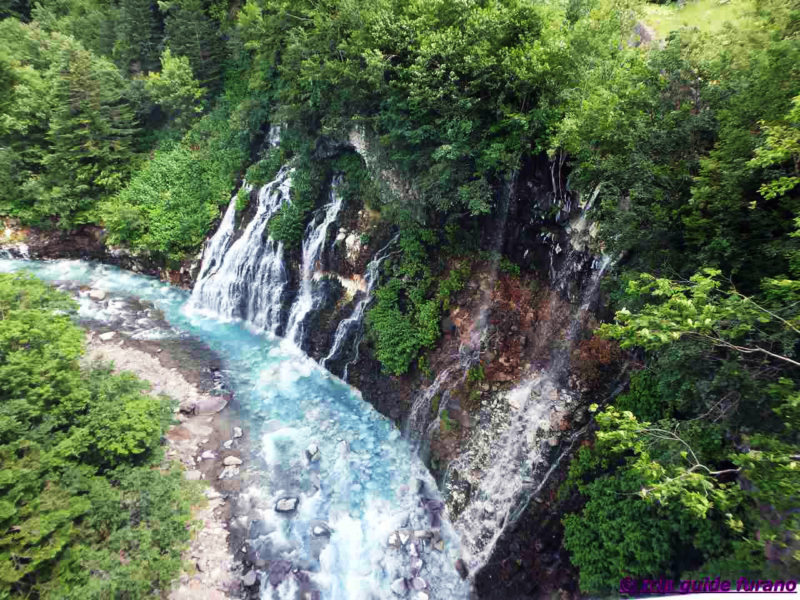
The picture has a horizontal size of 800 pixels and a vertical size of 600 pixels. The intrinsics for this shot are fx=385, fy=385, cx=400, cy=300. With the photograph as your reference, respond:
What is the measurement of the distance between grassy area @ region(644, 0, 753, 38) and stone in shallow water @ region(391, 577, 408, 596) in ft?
48.6

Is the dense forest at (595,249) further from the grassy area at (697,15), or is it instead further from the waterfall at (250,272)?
the waterfall at (250,272)

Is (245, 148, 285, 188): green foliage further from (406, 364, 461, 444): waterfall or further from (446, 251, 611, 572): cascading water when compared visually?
(446, 251, 611, 572): cascading water

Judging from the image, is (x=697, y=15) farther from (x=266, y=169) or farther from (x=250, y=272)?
(x=250, y=272)

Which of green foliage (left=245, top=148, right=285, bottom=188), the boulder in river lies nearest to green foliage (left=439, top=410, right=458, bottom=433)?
the boulder in river

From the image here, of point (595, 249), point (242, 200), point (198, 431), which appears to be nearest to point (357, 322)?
point (198, 431)

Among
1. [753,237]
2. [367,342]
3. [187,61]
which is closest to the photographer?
[753,237]

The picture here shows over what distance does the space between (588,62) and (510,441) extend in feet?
35.2

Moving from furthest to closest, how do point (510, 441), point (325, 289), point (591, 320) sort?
1. point (325, 289)
2. point (510, 441)
3. point (591, 320)

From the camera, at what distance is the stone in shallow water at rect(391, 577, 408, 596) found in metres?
10.0

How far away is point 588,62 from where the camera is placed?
34.3 ft

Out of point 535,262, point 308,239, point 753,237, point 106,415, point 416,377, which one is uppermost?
point 753,237

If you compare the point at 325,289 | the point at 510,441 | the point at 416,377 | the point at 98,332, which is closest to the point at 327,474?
the point at 416,377

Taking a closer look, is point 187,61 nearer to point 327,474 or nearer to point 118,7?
point 118,7

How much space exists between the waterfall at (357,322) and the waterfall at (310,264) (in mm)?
2161
